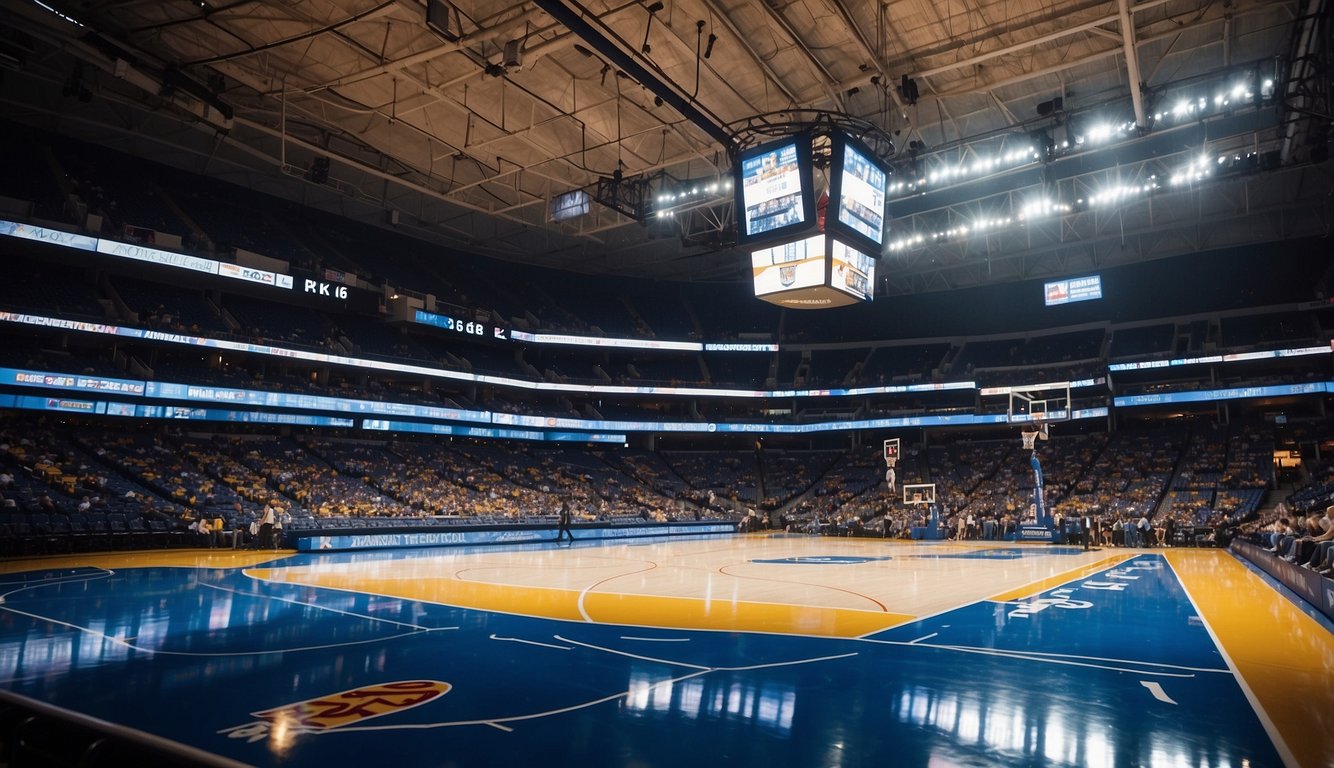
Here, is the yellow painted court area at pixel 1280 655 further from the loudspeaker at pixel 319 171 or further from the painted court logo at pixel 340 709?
the loudspeaker at pixel 319 171

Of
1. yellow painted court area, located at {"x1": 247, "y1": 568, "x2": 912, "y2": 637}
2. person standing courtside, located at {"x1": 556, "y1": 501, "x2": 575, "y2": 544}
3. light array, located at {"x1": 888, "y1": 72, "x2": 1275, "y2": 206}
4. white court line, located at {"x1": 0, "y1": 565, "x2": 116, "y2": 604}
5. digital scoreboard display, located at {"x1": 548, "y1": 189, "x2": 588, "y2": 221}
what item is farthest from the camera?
person standing courtside, located at {"x1": 556, "y1": 501, "x2": 575, "y2": 544}

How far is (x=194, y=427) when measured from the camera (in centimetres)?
3092

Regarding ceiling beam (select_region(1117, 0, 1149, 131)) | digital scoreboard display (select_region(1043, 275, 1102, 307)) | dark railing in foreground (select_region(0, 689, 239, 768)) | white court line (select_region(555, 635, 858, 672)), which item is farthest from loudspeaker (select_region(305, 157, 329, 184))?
digital scoreboard display (select_region(1043, 275, 1102, 307))

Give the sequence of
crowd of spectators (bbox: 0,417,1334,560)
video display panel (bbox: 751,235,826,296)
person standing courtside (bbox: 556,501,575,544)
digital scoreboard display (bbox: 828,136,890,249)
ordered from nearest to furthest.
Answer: digital scoreboard display (bbox: 828,136,890,249) < video display panel (bbox: 751,235,826,296) < crowd of spectators (bbox: 0,417,1334,560) < person standing courtside (bbox: 556,501,575,544)

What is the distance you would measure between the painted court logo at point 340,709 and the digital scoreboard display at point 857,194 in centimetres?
1210

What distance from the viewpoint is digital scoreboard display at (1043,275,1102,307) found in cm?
3694

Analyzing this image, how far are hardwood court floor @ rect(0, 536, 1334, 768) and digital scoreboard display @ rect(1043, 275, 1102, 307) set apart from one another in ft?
90.0

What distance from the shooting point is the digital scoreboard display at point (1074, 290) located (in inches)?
1454

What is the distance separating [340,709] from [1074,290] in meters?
40.6

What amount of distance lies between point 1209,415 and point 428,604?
43.6 meters

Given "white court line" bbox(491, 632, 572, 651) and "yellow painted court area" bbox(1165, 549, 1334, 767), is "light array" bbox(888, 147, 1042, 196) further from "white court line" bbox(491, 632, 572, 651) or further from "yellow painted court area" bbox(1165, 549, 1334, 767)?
"white court line" bbox(491, 632, 572, 651)

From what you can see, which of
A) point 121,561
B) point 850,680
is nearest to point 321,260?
point 121,561

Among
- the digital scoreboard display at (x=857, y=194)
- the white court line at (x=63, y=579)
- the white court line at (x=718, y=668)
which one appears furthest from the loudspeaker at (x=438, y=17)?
the white court line at (x=718, y=668)

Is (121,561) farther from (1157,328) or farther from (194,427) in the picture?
(1157,328)
